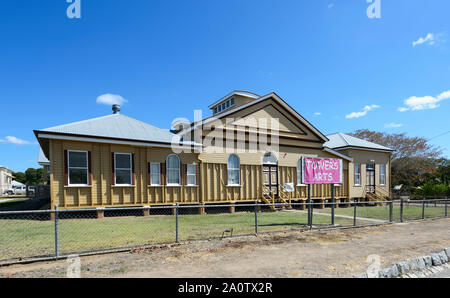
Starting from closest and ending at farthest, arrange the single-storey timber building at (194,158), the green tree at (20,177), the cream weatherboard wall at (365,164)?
the single-storey timber building at (194,158), the cream weatherboard wall at (365,164), the green tree at (20,177)

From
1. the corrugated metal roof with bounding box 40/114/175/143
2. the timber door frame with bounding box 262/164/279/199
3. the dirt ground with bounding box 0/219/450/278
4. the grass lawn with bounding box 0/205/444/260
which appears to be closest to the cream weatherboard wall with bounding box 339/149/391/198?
the timber door frame with bounding box 262/164/279/199

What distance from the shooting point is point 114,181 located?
1370 cm

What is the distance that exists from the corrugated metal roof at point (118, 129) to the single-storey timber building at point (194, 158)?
0.16 ft

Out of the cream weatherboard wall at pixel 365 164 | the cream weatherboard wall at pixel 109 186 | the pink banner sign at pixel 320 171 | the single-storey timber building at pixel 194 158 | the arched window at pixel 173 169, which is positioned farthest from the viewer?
the cream weatherboard wall at pixel 365 164

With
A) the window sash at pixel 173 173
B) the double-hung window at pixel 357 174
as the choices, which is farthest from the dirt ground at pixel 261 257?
the double-hung window at pixel 357 174

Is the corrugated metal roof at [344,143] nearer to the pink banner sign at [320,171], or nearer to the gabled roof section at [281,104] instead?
the gabled roof section at [281,104]

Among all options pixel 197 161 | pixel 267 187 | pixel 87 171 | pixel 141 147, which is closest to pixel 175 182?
pixel 197 161

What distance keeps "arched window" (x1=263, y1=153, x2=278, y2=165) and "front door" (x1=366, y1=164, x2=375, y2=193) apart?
1110 centimetres

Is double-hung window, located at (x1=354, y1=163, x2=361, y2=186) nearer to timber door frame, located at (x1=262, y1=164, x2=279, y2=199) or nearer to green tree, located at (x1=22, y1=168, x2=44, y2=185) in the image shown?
timber door frame, located at (x1=262, y1=164, x2=279, y2=199)

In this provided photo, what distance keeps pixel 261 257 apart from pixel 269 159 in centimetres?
1317

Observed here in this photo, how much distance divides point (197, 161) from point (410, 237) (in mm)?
11263

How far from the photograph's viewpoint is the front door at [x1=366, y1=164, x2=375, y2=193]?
79.8 feet

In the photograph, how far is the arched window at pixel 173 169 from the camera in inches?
610

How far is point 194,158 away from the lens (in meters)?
16.2
